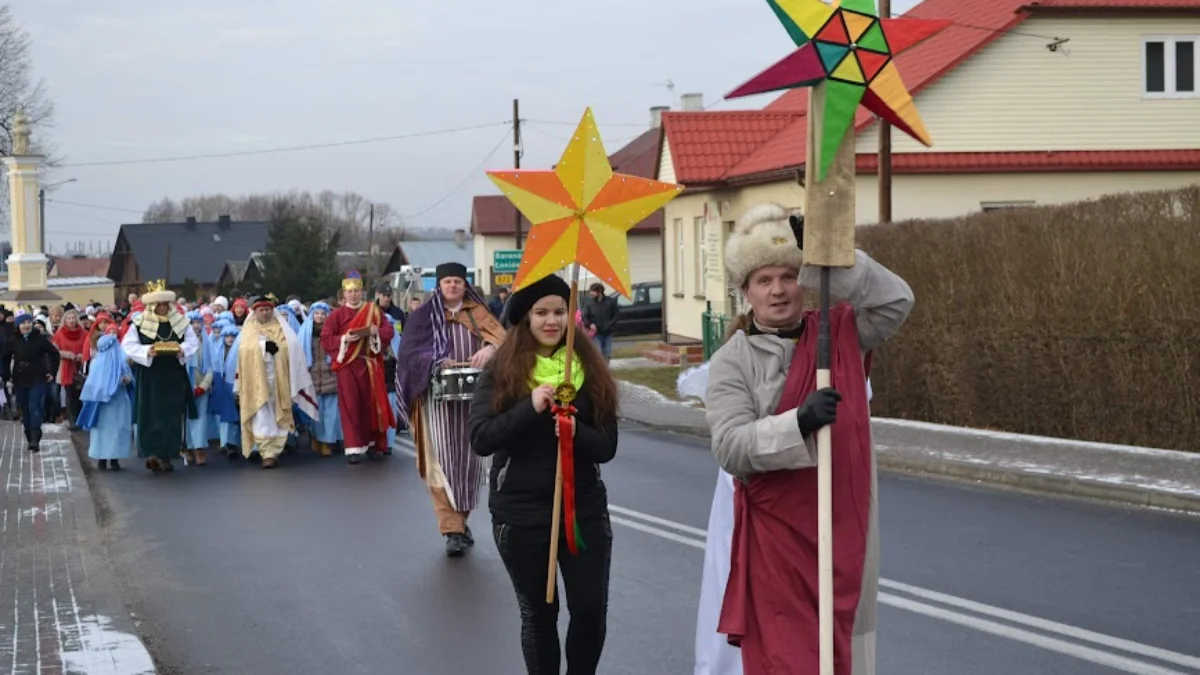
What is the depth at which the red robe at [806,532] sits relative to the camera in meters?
4.35

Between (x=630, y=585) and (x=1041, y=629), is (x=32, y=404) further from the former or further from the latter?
(x=1041, y=629)

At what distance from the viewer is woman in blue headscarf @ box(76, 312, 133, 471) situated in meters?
17.5

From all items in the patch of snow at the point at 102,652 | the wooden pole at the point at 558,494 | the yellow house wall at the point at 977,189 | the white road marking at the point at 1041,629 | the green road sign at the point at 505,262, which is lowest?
the white road marking at the point at 1041,629

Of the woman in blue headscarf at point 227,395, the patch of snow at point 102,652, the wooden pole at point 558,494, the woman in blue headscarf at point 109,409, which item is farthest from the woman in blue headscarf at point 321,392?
the wooden pole at point 558,494

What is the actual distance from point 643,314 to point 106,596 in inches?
1581

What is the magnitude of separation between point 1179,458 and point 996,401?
3.93m

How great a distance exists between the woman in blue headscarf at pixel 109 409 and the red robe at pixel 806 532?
557 inches

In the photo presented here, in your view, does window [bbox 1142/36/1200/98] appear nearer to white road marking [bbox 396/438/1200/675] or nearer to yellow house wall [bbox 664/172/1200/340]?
yellow house wall [bbox 664/172/1200/340]

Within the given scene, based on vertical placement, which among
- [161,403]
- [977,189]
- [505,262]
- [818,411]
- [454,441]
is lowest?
[161,403]

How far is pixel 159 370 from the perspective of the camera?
17047 mm

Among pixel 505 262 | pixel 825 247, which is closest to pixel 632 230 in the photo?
pixel 505 262

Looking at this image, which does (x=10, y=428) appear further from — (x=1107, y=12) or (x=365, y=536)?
(x=1107, y=12)

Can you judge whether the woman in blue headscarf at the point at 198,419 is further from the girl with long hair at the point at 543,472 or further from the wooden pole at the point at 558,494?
the wooden pole at the point at 558,494

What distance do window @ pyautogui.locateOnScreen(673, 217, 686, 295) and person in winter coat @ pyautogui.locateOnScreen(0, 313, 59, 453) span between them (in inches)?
721
